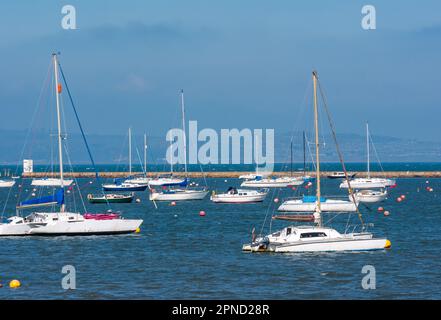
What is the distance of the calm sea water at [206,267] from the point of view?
123ft

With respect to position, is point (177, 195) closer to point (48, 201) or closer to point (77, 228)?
point (48, 201)

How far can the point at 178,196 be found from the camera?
11062cm

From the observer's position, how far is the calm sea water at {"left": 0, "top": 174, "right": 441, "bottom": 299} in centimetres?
3747

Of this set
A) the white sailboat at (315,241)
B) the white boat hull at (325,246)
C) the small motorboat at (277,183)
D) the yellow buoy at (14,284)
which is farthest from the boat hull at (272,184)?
the yellow buoy at (14,284)

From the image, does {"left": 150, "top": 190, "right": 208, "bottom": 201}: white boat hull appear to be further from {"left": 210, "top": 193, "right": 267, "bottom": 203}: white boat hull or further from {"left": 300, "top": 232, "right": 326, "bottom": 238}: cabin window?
{"left": 300, "top": 232, "right": 326, "bottom": 238}: cabin window

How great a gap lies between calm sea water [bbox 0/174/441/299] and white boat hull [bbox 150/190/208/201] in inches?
1570

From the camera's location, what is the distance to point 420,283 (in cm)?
3938

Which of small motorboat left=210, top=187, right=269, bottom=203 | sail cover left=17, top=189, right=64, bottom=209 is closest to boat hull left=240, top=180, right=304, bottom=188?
small motorboat left=210, top=187, right=269, bottom=203

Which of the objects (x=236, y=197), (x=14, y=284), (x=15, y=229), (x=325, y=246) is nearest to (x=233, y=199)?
(x=236, y=197)

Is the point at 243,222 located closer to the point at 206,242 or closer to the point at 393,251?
the point at 206,242

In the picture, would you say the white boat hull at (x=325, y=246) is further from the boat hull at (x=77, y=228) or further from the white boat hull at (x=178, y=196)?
the white boat hull at (x=178, y=196)

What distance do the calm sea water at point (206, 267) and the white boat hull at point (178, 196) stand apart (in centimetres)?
3988
